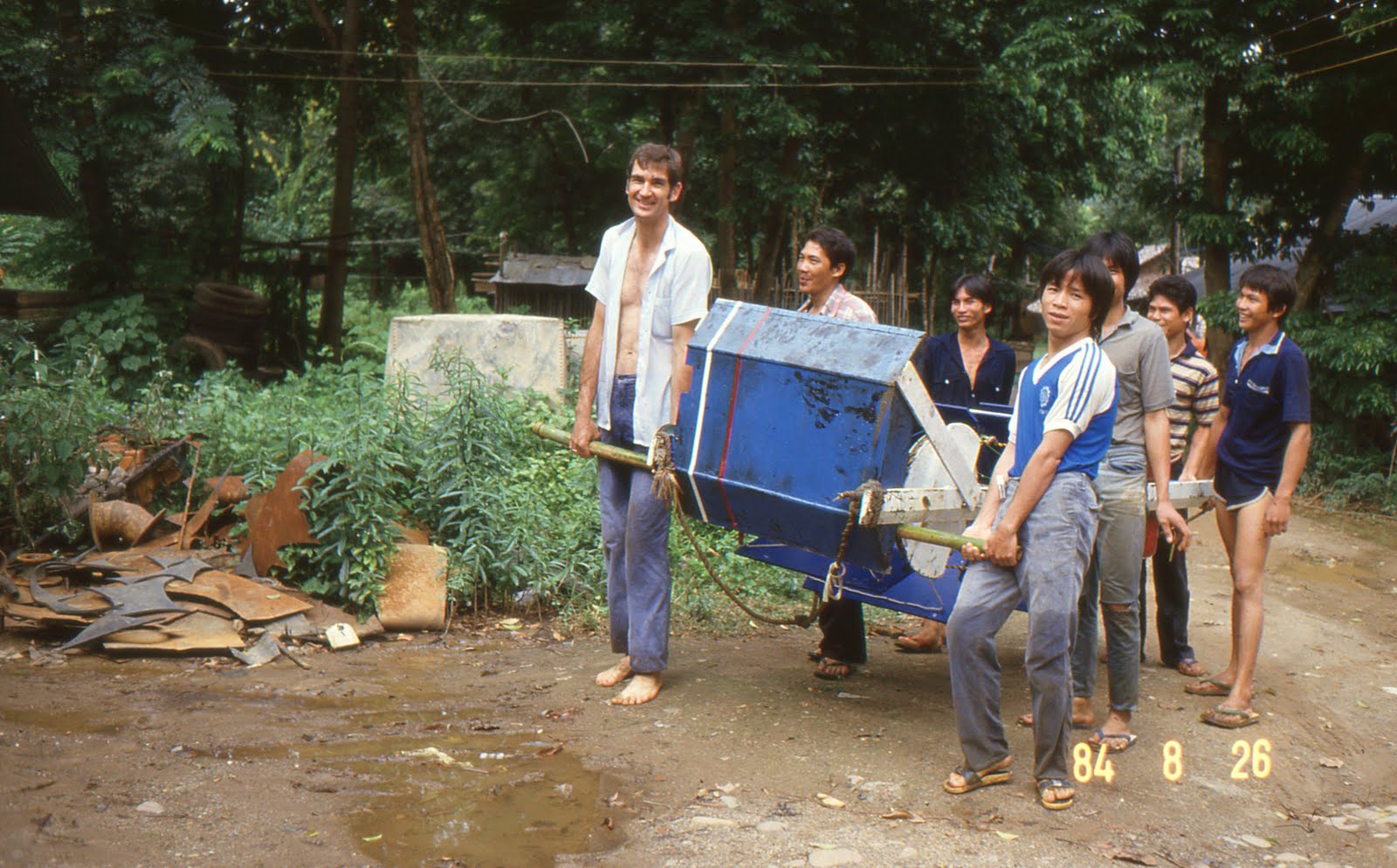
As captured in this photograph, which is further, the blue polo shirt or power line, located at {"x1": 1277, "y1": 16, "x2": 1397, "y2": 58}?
power line, located at {"x1": 1277, "y1": 16, "x2": 1397, "y2": 58}

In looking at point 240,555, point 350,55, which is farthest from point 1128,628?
point 350,55

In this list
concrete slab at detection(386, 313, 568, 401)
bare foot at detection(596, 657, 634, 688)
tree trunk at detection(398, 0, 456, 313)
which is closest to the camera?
bare foot at detection(596, 657, 634, 688)

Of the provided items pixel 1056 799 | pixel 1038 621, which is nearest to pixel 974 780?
pixel 1056 799

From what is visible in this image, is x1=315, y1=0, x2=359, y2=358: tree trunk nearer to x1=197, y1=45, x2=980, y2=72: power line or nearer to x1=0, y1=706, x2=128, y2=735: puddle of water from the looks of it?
x1=197, y1=45, x2=980, y2=72: power line

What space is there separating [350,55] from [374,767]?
13197 millimetres

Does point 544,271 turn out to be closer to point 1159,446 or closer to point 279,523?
point 279,523

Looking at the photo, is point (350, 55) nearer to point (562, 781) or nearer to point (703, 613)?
point (703, 613)

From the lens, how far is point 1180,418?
216 inches

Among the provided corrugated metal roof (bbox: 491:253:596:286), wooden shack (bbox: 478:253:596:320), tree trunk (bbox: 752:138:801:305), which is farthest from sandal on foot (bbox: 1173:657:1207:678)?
corrugated metal roof (bbox: 491:253:596:286)

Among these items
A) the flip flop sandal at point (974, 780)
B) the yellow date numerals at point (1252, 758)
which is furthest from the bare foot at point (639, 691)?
the yellow date numerals at point (1252, 758)

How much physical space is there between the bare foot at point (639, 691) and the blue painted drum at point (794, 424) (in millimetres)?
902

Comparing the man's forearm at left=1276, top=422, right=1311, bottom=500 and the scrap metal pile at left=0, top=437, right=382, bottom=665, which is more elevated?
the man's forearm at left=1276, top=422, right=1311, bottom=500

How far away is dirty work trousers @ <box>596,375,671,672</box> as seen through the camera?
15.3 ft

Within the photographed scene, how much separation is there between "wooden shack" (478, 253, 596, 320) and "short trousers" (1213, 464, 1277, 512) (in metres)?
22.4
